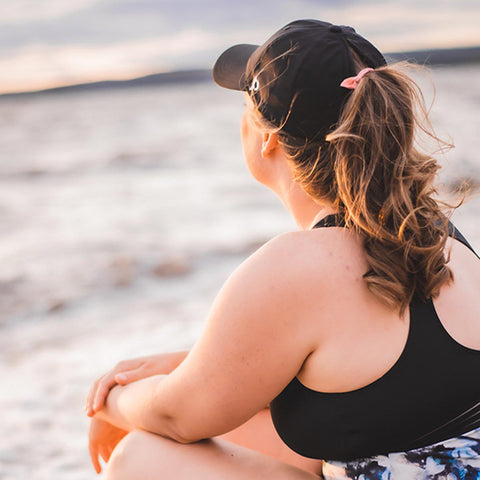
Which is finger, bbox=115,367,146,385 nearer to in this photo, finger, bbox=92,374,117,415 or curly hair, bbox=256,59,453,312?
finger, bbox=92,374,117,415

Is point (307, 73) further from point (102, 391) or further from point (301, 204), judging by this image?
point (102, 391)

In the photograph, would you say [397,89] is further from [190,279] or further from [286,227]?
[286,227]

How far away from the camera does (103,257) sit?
588cm

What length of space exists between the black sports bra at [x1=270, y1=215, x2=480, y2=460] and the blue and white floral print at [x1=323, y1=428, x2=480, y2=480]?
0.05ft

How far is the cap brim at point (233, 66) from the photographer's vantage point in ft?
5.69

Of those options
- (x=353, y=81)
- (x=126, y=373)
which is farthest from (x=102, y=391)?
(x=353, y=81)

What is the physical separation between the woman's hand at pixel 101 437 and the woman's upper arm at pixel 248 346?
58cm

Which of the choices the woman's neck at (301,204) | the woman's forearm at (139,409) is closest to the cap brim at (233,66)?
the woman's neck at (301,204)

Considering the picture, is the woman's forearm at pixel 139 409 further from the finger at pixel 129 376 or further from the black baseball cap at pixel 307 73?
the black baseball cap at pixel 307 73

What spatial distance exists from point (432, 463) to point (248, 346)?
1.36ft

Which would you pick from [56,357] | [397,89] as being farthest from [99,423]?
[56,357]

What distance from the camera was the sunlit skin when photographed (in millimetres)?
1258

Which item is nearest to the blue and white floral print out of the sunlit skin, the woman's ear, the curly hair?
the sunlit skin

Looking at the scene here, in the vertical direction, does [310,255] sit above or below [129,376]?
above
